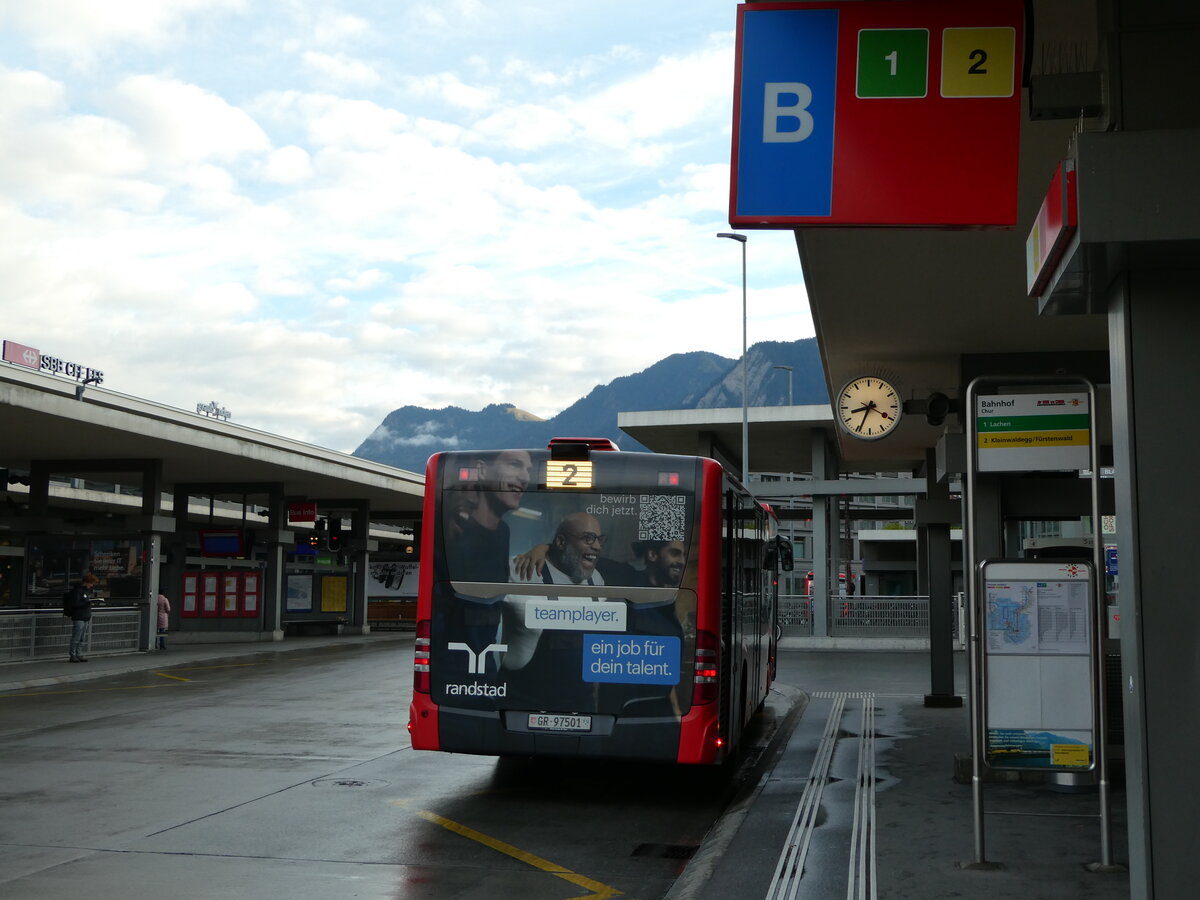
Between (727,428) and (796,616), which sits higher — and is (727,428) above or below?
above

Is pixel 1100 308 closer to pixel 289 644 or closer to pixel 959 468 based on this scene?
pixel 959 468

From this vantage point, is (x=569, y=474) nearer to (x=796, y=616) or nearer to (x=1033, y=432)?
(x=1033, y=432)

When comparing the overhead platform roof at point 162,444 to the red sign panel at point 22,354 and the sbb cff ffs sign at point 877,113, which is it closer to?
the red sign panel at point 22,354

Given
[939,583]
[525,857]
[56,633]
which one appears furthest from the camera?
[56,633]

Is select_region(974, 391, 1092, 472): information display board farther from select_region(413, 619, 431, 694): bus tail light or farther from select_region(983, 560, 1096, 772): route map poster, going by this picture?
select_region(413, 619, 431, 694): bus tail light

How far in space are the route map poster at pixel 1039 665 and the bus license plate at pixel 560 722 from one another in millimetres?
3705

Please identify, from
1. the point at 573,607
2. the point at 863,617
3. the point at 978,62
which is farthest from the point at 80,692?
the point at 863,617

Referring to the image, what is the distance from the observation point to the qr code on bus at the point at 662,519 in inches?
402

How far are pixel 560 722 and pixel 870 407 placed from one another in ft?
21.7

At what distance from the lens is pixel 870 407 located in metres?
14.9

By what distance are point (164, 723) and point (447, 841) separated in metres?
8.20

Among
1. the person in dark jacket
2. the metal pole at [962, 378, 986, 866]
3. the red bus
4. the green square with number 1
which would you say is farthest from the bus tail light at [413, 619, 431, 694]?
the person in dark jacket

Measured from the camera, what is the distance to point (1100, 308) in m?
5.39

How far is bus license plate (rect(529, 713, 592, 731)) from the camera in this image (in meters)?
10.0
